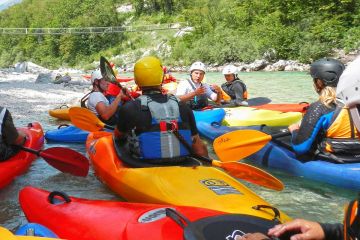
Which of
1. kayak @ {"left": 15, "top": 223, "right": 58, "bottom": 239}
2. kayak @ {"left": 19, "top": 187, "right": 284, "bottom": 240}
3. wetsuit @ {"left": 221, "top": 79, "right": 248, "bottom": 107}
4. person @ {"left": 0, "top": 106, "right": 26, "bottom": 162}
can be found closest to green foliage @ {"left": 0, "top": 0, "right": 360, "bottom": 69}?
wetsuit @ {"left": 221, "top": 79, "right": 248, "bottom": 107}

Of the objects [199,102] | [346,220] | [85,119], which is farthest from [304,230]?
[199,102]

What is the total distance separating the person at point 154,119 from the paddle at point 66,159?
3.43 ft

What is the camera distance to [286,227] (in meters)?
1.72

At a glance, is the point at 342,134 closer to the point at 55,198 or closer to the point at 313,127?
the point at 313,127

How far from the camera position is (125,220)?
2.34 m

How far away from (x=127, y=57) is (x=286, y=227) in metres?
43.8

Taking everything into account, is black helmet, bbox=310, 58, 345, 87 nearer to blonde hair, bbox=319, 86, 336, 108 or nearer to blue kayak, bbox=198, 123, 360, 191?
blonde hair, bbox=319, 86, 336, 108

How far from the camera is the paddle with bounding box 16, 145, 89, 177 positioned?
4.28 m

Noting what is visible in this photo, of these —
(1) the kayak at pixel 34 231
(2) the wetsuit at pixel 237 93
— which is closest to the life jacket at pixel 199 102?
(2) the wetsuit at pixel 237 93

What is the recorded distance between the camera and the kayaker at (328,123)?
151 inches

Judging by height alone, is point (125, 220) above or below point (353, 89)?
below

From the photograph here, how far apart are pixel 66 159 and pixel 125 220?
2153 millimetres

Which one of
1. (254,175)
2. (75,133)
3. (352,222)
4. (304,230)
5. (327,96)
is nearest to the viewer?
(352,222)

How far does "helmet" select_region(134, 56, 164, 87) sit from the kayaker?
147cm
